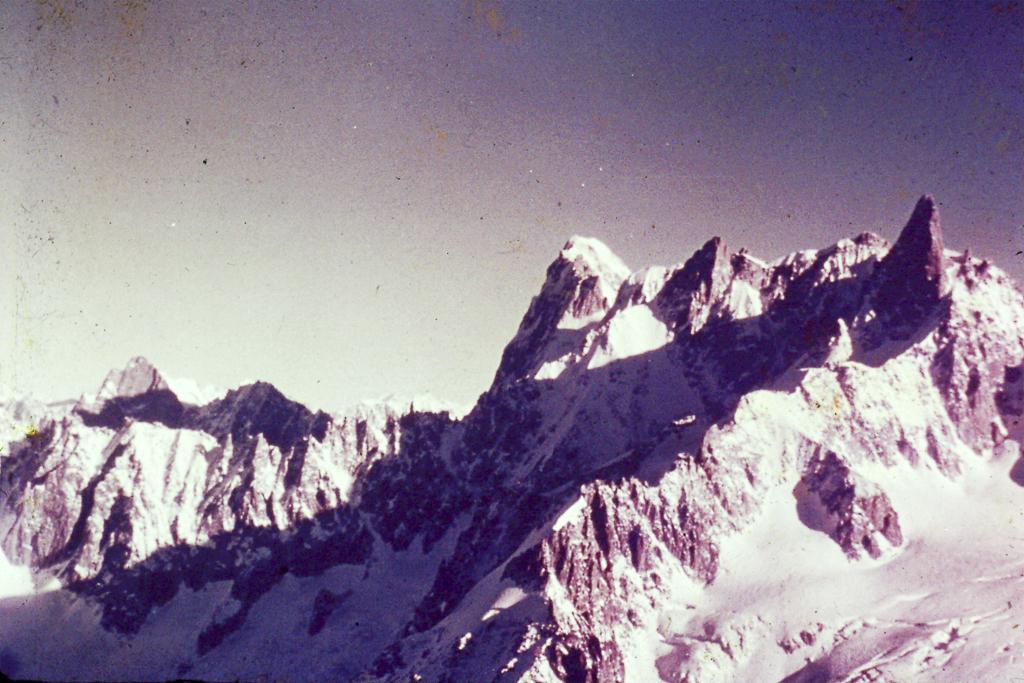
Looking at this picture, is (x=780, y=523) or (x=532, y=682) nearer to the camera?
(x=532, y=682)

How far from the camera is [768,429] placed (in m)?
180

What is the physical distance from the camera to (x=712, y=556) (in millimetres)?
162625

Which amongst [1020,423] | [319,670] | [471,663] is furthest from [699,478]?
[319,670]

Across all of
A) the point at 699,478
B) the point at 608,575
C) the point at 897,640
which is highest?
the point at 699,478

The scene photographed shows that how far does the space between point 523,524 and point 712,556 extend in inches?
1689

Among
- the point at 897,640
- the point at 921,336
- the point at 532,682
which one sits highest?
the point at 921,336

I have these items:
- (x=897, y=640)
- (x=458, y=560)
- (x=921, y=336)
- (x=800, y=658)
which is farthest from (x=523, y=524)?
(x=921, y=336)

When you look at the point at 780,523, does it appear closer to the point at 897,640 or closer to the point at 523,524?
the point at 897,640

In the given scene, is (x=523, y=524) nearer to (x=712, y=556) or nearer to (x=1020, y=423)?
(x=712, y=556)

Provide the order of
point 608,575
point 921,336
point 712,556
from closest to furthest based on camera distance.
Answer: point 608,575 → point 712,556 → point 921,336

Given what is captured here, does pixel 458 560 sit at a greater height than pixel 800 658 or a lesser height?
greater

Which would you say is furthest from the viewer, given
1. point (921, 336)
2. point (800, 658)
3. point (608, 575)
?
point (921, 336)

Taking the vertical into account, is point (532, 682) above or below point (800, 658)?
above

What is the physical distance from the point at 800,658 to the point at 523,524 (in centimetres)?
6798
